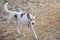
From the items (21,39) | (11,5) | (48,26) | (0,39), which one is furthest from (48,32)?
(11,5)

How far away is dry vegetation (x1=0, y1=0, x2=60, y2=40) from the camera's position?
332 centimetres

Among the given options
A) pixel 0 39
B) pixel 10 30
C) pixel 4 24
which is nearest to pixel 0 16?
pixel 4 24

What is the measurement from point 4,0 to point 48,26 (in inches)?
74.9

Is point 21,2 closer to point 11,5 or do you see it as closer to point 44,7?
point 11,5

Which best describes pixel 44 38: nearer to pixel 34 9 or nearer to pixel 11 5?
pixel 34 9

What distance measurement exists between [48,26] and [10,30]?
83 centimetres

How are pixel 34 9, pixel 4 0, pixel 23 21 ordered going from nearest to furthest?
pixel 23 21
pixel 34 9
pixel 4 0

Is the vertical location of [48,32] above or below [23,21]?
below

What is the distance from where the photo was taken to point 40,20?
3918mm

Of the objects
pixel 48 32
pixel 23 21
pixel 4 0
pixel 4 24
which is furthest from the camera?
pixel 4 0

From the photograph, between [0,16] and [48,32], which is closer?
[48,32]

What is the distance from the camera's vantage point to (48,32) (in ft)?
11.3

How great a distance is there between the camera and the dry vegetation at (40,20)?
10.9 feet

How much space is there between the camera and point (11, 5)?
4.76 meters
